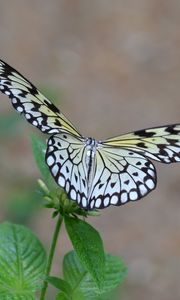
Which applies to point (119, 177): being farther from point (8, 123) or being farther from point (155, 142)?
point (8, 123)

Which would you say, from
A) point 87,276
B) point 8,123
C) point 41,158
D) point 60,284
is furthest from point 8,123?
point 60,284

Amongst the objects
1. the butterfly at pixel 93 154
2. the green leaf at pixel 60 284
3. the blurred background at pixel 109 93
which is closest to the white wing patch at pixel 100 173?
the butterfly at pixel 93 154

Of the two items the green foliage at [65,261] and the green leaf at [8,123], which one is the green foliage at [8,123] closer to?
the green leaf at [8,123]

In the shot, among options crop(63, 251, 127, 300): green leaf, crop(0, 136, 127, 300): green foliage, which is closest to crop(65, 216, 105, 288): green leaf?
crop(0, 136, 127, 300): green foliage

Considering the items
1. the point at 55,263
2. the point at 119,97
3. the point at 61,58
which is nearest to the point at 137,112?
the point at 119,97

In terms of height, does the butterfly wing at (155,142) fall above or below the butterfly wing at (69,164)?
above

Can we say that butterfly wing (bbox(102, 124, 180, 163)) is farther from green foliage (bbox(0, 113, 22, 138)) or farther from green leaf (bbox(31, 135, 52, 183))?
green foliage (bbox(0, 113, 22, 138))
